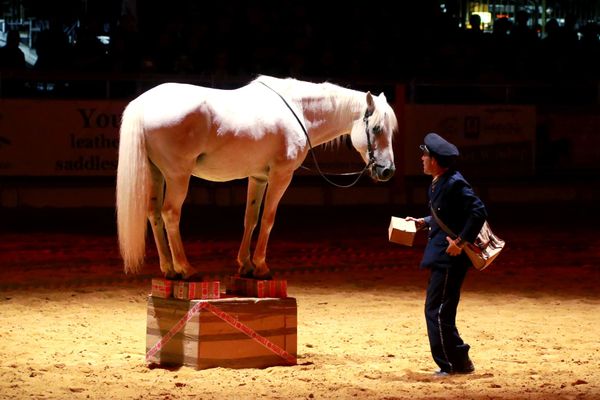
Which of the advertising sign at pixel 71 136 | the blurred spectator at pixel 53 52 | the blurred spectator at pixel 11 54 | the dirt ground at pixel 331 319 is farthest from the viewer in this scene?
the blurred spectator at pixel 53 52

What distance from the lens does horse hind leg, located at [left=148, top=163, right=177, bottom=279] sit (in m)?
7.44

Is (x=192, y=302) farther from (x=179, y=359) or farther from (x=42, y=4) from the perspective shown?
(x=42, y=4)

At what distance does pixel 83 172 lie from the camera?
55.8ft

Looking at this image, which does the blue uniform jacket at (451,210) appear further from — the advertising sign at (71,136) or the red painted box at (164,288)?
the advertising sign at (71,136)

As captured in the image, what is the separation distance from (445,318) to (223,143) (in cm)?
208

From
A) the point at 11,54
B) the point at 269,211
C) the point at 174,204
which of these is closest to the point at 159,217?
the point at 174,204

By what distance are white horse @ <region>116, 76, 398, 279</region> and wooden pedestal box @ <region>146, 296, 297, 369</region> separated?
34 centimetres

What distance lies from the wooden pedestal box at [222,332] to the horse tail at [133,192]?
1.96 ft

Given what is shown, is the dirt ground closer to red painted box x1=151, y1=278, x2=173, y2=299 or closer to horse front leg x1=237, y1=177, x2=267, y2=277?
red painted box x1=151, y1=278, x2=173, y2=299

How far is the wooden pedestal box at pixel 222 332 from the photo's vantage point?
7.29m

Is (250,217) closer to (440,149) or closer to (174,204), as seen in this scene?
(174,204)

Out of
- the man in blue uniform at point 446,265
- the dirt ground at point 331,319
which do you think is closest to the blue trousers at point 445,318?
the man in blue uniform at point 446,265

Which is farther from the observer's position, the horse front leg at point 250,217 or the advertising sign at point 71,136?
the advertising sign at point 71,136

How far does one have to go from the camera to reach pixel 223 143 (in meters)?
7.39
